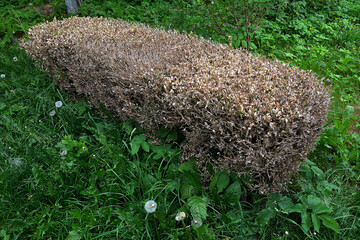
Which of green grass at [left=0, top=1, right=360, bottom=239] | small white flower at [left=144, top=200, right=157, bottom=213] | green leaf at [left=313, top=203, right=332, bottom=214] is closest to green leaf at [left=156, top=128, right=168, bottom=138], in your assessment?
→ green grass at [left=0, top=1, right=360, bottom=239]

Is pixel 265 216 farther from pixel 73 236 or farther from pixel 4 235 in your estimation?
pixel 4 235

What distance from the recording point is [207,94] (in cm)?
224

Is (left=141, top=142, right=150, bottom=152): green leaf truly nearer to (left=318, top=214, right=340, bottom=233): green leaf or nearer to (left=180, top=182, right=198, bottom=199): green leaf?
(left=180, top=182, right=198, bottom=199): green leaf

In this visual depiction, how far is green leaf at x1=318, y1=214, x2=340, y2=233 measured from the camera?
2.04 m

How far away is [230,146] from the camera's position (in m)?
2.09

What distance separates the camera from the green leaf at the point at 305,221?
2.11 m

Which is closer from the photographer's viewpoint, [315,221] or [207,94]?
[315,221]

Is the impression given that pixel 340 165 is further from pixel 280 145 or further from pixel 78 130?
pixel 78 130

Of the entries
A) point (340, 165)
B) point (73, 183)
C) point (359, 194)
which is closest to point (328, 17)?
point (340, 165)

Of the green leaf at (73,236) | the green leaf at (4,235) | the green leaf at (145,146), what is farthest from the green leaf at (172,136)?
the green leaf at (4,235)

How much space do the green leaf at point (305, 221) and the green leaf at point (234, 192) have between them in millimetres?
516

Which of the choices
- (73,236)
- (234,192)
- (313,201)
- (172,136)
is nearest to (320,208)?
(313,201)

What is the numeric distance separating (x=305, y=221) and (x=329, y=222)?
0.17 meters

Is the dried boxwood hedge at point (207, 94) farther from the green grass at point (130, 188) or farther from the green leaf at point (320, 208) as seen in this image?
the green leaf at point (320, 208)
